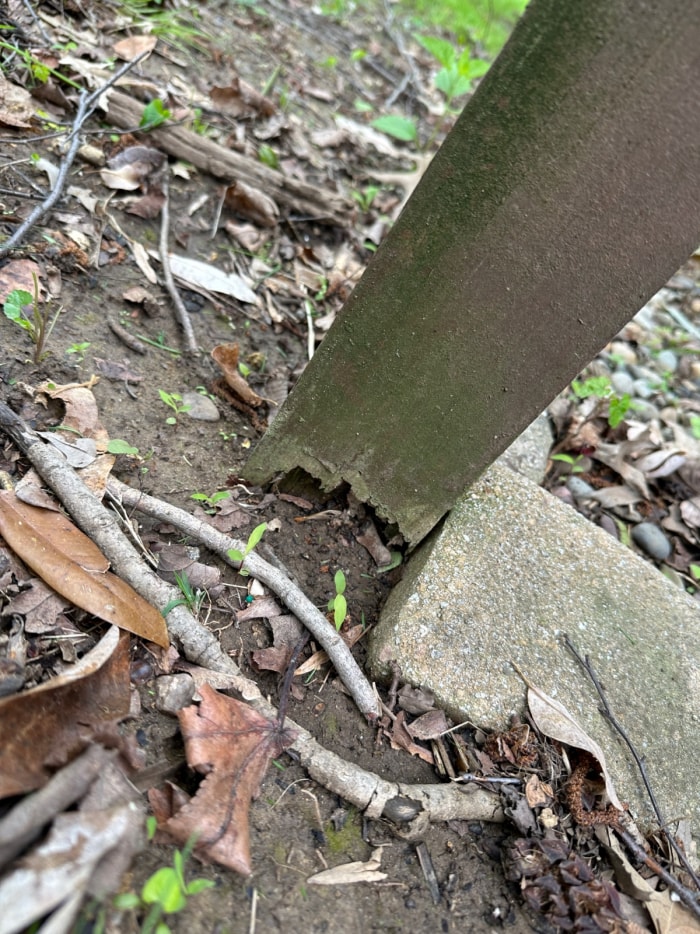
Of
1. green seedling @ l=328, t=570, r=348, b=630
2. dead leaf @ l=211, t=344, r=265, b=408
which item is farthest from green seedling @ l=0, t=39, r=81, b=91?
green seedling @ l=328, t=570, r=348, b=630

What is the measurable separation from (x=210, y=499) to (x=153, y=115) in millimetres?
1846

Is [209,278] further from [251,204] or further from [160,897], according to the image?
[160,897]

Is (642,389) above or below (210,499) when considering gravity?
above

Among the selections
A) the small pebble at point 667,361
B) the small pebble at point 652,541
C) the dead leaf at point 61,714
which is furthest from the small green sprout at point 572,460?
the dead leaf at point 61,714

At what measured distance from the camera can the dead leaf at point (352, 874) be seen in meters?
1.30

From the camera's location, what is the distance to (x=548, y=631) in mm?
1786

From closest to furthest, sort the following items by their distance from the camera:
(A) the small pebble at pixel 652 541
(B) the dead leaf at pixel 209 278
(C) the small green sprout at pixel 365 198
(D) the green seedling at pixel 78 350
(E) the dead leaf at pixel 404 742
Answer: (E) the dead leaf at pixel 404 742
(D) the green seedling at pixel 78 350
(B) the dead leaf at pixel 209 278
(A) the small pebble at pixel 652 541
(C) the small green sprout at pixel 365 198

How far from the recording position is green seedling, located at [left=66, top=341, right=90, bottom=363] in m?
1.96

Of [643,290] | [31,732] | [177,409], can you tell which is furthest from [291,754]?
[643,290]

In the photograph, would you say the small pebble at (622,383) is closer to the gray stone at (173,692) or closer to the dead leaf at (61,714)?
the gray stone at (173,692)

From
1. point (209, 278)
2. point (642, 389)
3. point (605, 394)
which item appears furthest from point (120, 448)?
point (642, 389)

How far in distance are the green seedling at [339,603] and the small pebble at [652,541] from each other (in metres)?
1.46

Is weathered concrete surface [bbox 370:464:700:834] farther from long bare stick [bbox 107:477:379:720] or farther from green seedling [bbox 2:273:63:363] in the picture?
green seedling [bbox 2:273:63:363]

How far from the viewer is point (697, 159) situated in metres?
1.25
